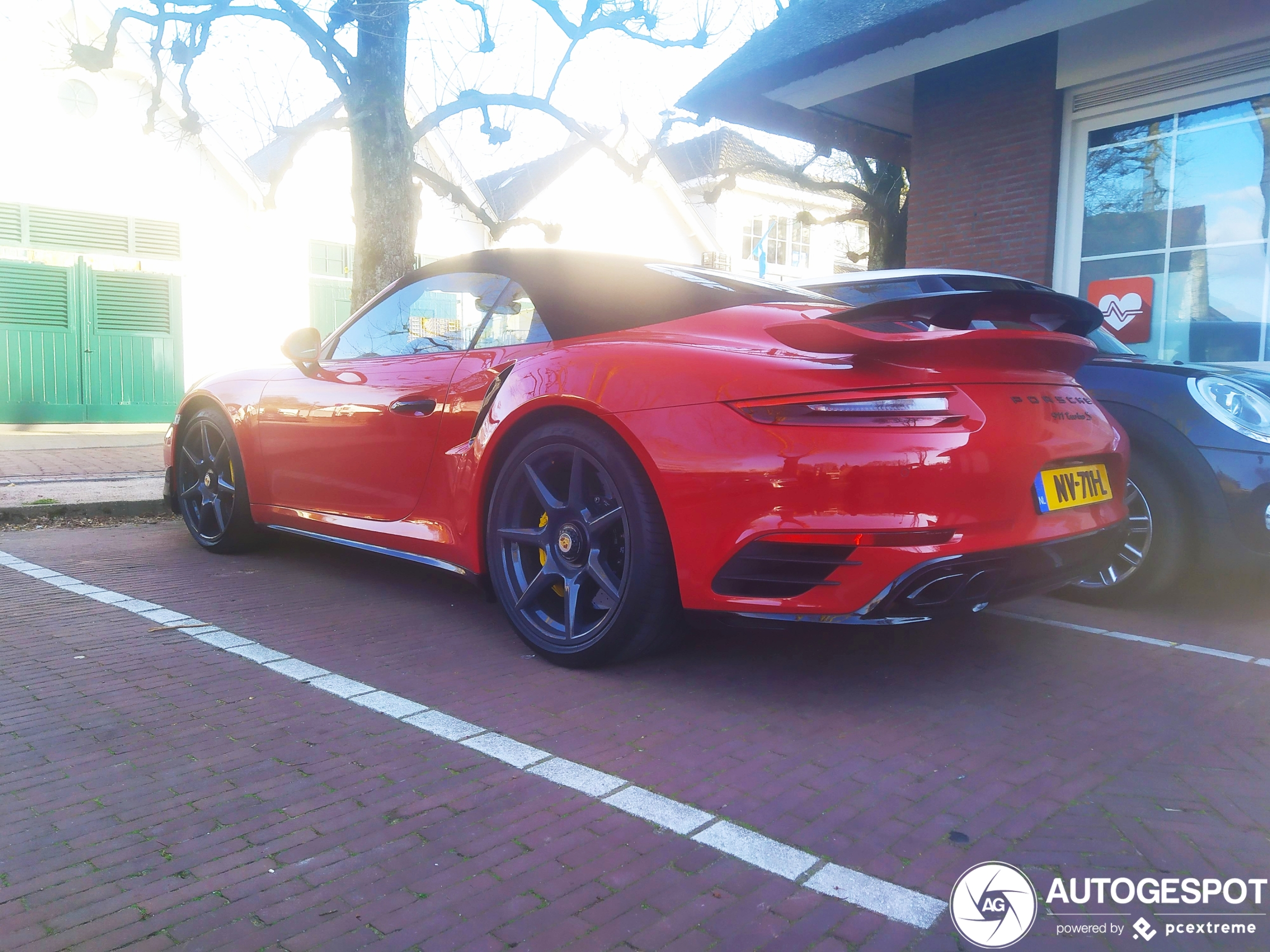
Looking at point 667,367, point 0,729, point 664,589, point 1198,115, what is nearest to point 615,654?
point 664,589

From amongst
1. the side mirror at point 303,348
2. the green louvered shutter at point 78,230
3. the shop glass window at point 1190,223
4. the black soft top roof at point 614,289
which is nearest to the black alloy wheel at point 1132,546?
the black soft top roof at point 614,289

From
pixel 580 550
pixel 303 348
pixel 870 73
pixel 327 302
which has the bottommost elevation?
pixel 580 550

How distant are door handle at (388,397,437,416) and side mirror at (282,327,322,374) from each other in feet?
2.99

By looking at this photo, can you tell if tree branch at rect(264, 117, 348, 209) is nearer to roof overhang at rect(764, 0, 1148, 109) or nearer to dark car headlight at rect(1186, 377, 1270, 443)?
roof overhang at rect(764, 0, 1148, 109)

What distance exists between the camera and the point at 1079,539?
2.93 metres

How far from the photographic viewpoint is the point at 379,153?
317 inches

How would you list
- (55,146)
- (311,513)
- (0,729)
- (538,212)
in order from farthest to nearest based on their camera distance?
1. (538,212)
2. (55,146)
3. (311,513)
4. (0,729)

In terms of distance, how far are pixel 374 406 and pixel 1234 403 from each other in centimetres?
363

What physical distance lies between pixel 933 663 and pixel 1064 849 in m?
1.31

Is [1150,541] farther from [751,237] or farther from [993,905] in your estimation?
[751,237]

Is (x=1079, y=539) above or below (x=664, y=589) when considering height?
above

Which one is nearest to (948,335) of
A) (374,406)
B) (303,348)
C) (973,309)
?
(973,309)

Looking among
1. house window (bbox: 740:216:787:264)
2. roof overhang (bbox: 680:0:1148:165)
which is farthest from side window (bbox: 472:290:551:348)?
house window (bbox: 740:216:787:264)

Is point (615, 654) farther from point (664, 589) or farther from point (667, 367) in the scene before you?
point (667, 367)
